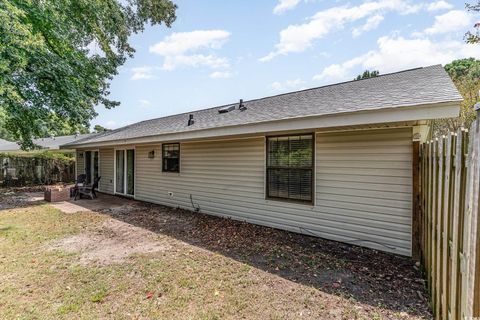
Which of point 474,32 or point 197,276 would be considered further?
point 474,32

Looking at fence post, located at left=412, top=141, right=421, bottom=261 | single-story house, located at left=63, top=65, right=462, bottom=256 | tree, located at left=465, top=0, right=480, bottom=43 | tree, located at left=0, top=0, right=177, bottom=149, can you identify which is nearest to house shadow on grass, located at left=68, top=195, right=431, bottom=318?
fence post, located at left=412, top=141, right=421, bottom=261

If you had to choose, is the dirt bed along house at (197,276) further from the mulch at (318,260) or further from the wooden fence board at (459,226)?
the wooden fence board at (459,226)

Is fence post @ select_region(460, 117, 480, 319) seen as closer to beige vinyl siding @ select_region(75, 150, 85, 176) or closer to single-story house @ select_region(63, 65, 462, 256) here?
single-story house @ select_region(63, 65, 462, 256)

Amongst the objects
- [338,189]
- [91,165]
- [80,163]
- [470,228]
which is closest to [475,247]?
[470,228]

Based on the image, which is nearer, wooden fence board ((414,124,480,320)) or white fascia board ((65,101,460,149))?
wooden fence board ((414,124,480,320))

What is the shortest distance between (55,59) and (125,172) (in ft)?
16.9

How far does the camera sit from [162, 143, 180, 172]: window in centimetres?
932

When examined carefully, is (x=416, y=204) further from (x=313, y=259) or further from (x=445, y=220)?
(x=445, y=220)

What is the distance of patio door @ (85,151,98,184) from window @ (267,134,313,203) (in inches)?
433

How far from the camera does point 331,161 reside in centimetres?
559

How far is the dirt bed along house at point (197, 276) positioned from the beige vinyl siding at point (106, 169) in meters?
6.33

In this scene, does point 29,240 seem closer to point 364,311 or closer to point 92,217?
point 92,217

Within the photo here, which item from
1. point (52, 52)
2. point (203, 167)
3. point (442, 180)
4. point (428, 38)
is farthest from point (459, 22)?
point (52, 52)

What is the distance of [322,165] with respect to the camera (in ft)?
18.7
